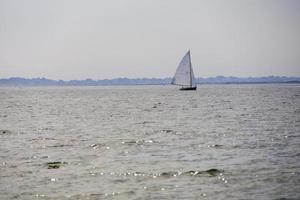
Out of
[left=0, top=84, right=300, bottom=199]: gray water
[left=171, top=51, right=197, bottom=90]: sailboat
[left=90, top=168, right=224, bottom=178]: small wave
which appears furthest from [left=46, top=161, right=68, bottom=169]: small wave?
[left=171, top=51, right=197, bottom=90]: sailboat

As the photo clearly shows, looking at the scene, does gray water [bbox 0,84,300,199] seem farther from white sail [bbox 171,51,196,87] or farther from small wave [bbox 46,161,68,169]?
white sail [bbox 171,51,196,87]

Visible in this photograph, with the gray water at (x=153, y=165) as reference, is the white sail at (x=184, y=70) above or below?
above

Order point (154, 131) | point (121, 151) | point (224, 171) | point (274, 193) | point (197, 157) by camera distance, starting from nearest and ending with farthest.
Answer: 1. point (274, 193)
2. point (224, 171)
3. point (197, 157)
4. point (121, 151)
5. point (154, 131)

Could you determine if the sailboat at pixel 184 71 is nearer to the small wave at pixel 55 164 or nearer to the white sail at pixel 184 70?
the white sail at pixel 184 70

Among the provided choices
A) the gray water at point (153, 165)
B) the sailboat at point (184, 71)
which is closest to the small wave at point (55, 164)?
the gray water at point (153, 165)

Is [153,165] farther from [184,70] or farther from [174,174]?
[184,70]

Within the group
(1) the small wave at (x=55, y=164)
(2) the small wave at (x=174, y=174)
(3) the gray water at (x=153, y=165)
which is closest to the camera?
(3) the gray water at (x=153, y=165)

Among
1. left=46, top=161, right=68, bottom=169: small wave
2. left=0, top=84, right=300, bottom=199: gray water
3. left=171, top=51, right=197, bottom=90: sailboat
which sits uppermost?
left=171, top=51, right=197, bottom=90: sailboat

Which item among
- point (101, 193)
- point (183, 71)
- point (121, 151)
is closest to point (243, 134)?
point (121, 151)

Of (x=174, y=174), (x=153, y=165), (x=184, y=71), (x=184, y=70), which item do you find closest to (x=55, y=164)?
(x=153, y=165)

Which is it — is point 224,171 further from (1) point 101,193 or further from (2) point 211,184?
(1) point 101,193

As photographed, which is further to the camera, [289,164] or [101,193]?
[289,164]

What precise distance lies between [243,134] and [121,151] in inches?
519

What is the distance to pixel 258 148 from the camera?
1257 inches
